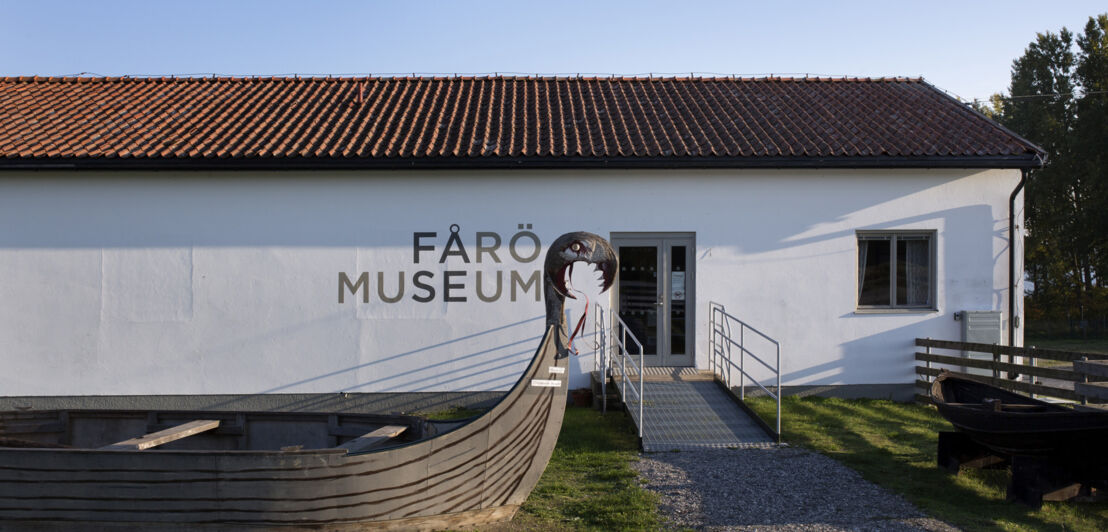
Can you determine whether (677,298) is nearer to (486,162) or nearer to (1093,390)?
(486,162)

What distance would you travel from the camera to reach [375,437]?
6551mm

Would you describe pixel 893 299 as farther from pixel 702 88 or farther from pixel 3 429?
pixel 3 429

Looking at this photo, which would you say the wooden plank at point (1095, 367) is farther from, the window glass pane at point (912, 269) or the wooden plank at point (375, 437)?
the wooden plank at point (375, 437)

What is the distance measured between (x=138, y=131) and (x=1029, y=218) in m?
30.1

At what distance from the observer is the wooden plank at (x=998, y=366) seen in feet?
31.5

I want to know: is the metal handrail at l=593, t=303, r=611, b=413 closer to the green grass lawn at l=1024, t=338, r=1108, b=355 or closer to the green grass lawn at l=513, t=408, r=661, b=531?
the green grass lawn at l=513, t=408, r=661, b=531

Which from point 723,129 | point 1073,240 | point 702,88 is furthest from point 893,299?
point 1073,240

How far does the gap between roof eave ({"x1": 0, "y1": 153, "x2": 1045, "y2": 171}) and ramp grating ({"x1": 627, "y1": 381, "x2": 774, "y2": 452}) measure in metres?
3.19

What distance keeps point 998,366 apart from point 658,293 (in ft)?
15.3

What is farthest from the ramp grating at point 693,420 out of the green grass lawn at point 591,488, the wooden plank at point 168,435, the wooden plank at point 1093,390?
the wooden plank at point 168,435

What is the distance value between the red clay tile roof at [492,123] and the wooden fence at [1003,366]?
2697 millimetres

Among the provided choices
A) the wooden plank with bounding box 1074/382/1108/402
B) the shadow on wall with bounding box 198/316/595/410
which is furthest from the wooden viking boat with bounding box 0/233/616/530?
the wooden plank with bounding box 1074/382/1108/402

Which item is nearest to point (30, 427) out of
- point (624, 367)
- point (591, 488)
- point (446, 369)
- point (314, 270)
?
point (314, 270)

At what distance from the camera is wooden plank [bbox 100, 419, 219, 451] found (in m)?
6.43
